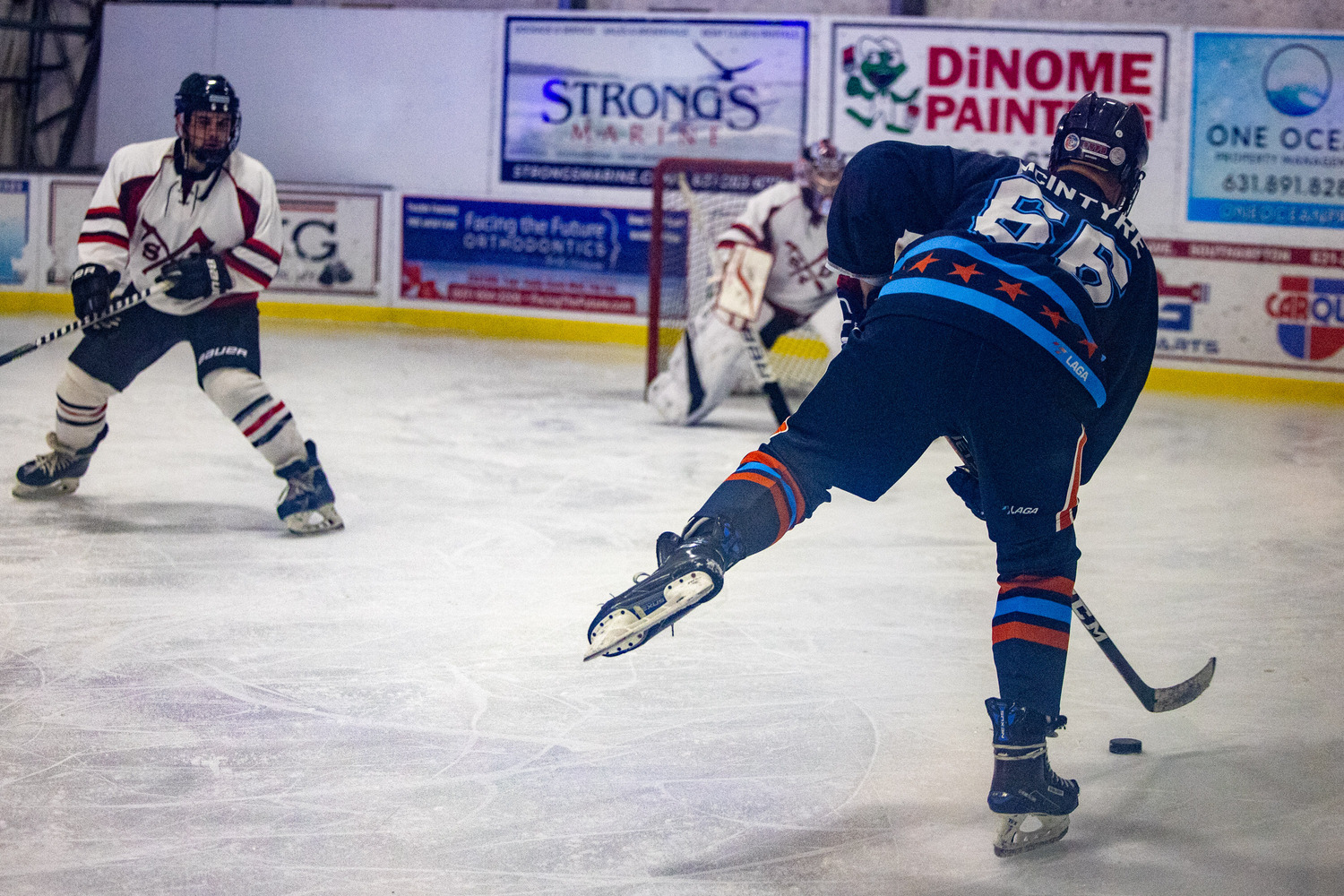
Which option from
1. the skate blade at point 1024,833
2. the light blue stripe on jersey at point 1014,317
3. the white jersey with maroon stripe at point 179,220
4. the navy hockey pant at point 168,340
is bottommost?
the skate blade at point 1024,833

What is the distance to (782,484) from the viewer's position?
1857 millimetres

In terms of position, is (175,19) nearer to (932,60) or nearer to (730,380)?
(932,60)

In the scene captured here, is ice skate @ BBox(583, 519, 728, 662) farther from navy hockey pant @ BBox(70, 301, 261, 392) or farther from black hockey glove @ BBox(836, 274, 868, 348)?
navy hockey pant @ BBox(70, 301, 261, 392)

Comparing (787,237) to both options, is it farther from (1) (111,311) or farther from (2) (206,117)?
(1) (111,311)

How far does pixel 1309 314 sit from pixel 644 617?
252 inches

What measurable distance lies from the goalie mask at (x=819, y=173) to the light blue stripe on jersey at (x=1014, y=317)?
328 cm

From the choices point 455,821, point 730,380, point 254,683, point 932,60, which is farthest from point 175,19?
point 455,821

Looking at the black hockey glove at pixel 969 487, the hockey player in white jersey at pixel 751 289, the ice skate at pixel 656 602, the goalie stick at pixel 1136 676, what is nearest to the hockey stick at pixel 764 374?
the hockey player in white jersey at pixel 751 289

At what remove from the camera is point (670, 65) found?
8.13 m

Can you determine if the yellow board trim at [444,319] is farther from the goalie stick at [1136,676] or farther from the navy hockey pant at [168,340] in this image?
the goalie stick at [1136,676]

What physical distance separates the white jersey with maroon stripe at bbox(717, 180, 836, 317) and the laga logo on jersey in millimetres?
2972

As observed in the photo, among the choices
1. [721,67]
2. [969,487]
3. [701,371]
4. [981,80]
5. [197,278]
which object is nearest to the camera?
[969,487]

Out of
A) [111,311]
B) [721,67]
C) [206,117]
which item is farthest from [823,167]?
[721,67]

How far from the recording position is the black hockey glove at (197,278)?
335 centimetres
